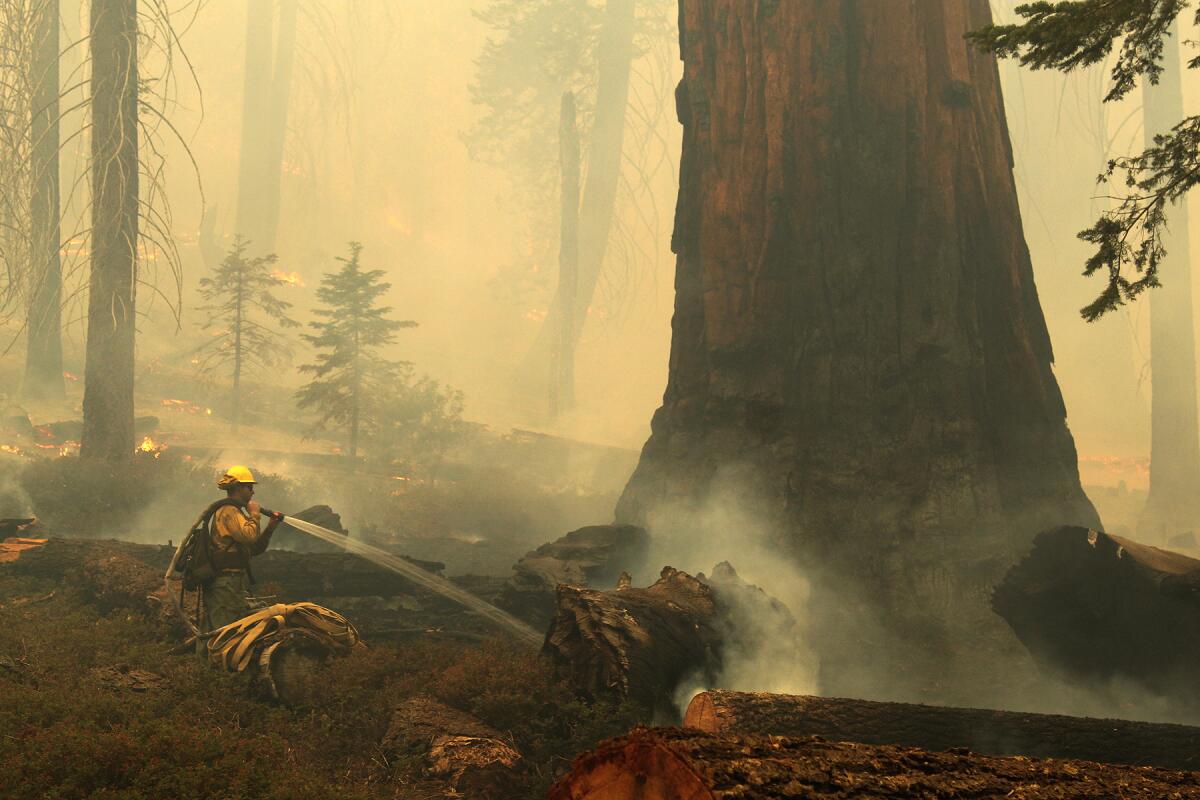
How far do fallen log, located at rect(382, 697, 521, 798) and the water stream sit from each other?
2.58 metres

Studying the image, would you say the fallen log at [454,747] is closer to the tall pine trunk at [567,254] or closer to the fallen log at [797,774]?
the fallen log at [797,774]

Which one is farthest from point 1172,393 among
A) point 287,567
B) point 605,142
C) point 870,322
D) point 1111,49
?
point 605,142

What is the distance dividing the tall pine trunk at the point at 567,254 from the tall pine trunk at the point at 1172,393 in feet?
64.5

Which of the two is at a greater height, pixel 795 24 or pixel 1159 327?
pixel 795 24

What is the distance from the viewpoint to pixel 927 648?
9.72m

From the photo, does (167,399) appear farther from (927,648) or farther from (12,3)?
(927,648)

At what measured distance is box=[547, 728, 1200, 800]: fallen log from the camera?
3006 millimetres

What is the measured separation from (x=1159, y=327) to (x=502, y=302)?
35.5 m

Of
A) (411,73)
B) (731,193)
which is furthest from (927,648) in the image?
(411,73)

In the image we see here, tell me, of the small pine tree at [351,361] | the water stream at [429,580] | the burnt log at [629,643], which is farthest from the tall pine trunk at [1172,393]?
the small pine tree at [351,361]

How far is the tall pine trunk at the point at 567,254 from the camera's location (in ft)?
118

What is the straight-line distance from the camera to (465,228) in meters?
67.2

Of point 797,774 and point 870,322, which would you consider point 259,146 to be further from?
point 797,774

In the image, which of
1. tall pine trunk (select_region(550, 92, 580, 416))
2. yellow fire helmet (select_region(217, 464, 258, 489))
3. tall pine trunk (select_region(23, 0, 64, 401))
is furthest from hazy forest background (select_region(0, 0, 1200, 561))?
yellow fire helmet (select_region(217, 464, 258, 489))
